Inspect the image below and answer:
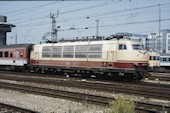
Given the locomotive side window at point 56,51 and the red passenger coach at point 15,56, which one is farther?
the red passenger coach at point 15,56

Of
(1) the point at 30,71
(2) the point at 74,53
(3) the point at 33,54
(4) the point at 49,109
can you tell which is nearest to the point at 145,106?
(4) the point at 49,109

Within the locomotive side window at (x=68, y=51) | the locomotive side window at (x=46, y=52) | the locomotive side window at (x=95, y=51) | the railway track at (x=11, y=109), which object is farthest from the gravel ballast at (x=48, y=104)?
the locomotive side window at (x=46, y=52)

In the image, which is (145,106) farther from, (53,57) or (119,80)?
(53,57)

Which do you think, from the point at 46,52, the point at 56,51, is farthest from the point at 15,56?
the point at 56,51

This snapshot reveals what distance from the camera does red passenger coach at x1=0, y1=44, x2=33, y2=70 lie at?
1238 inches

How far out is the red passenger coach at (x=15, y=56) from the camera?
31453 mm

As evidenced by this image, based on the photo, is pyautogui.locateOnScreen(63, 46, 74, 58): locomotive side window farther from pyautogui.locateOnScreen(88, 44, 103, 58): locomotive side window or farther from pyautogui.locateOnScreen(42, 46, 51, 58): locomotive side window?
pyautogui.locateOnScreen(42, 46, 51, 58): locomotive side window

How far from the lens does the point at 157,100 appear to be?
503 inches

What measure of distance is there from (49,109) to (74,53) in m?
14.3

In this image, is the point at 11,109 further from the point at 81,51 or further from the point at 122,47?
the point at 81,51

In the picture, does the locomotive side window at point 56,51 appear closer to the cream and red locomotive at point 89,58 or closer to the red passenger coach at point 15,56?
the cream and red locomotive at point 89,58

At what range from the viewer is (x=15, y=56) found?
3306cm

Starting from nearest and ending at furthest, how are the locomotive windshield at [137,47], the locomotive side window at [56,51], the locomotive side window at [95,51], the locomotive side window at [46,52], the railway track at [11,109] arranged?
the railway track at [11,109] < the locomotive windshield at [137,47] < the locomotive side window at [95,51] < the locomotive side window at [56,51] < the locomotive side window at [46,52]

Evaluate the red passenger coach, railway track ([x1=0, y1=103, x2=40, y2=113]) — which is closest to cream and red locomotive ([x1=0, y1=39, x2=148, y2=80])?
the red passenger coach
